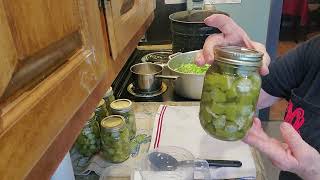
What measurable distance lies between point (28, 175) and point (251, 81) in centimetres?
35

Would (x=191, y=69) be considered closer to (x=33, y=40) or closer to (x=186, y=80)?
(x=186, y=80)

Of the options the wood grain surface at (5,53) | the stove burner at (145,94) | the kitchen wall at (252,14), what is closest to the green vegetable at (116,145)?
the stove burner at (145,94)

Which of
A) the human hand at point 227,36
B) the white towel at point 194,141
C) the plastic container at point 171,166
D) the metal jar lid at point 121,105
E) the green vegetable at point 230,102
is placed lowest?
the white towel at point 194,141

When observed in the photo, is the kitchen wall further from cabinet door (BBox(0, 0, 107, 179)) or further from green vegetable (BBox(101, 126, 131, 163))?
cabinet door (BBox(0, 0, 107, 179))

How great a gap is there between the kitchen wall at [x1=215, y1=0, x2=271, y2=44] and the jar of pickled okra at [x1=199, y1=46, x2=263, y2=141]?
4.21 ft

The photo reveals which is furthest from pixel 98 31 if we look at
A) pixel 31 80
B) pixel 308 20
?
pixel 308 20

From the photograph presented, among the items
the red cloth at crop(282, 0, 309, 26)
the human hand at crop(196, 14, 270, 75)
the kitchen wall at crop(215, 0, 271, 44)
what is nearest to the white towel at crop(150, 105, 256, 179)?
the human hand at crop(196, 14, 270, 75)

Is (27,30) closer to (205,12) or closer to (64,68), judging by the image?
(64,68)

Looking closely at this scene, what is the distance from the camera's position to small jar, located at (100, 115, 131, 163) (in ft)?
2.43

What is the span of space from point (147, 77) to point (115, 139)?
0.36m

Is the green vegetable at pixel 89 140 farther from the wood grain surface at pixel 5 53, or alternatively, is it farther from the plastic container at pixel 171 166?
the wood grain surface at pixel 5 53

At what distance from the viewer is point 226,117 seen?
0.50 meters

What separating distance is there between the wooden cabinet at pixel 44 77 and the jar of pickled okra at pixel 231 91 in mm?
190

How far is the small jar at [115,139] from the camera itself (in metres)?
0.74
